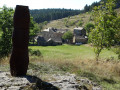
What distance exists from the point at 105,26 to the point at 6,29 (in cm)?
1237

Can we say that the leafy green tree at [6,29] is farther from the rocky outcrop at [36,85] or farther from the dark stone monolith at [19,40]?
the rocky outcrop at [36,85]

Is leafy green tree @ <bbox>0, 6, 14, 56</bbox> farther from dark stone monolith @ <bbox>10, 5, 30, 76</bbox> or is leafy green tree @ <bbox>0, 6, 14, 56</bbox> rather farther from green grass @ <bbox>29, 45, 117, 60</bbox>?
dark stone monolith @ <bbox>10, 5, 30, 76</bbox>

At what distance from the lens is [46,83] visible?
7.12 m

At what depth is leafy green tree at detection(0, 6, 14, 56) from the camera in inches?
722

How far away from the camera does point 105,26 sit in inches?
561

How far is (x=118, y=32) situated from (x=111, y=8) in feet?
7.92

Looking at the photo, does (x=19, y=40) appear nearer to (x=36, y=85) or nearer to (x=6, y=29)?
(x=36, y=85)

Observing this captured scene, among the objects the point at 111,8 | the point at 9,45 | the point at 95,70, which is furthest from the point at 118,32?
the point at 9,45

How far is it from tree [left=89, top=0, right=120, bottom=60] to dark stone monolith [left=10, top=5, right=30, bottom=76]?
27.9ft

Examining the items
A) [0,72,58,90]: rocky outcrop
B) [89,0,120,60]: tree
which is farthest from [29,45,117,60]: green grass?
[0,72,58,90]: rocky outcrop

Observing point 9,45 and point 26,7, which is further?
point 9,45

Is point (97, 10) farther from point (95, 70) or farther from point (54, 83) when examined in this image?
point (54, 83)

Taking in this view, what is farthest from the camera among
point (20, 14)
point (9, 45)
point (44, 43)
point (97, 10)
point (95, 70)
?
point (44, 43)

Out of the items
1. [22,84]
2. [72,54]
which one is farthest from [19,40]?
[72,54]
